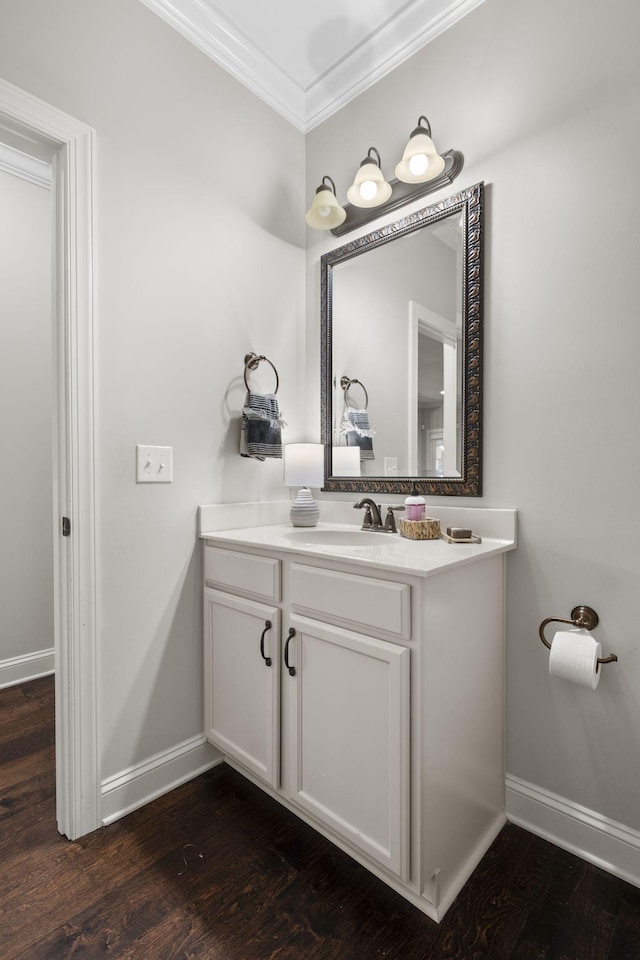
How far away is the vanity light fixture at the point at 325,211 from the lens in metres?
1.85

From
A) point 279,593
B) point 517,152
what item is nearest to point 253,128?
point 517,152

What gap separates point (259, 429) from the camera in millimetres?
1803

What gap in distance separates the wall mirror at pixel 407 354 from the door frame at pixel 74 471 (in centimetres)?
98

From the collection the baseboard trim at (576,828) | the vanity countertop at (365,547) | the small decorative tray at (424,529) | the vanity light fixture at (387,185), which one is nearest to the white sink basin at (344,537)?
the vanity countertop at (365,547)

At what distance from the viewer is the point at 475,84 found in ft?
5.16

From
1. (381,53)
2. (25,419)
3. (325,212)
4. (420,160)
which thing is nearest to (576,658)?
(420,160)

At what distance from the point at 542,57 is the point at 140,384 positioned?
5.30 feet

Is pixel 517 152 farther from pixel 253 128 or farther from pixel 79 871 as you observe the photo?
pixel 79 871

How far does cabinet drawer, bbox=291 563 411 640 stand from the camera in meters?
1.11

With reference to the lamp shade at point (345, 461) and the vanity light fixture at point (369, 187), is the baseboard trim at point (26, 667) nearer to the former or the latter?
the lamp shade at point (345, 461)

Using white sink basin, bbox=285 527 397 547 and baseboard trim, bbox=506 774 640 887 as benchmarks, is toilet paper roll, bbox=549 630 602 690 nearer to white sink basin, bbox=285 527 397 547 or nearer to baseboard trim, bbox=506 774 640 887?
baseboard trim, bbox=506 774 640 887

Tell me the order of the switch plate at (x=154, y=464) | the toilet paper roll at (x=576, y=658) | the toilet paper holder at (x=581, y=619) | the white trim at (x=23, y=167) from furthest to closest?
the white trim at (x=23, y=167) → the switch plate at (x=154, y=464) → the toilet paper holder at (x=581, y=619) → the toilet paper roll at (x=576, y=658)

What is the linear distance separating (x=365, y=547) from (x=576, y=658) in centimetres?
64

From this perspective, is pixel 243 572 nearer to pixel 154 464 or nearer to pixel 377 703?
pixel 154 464
